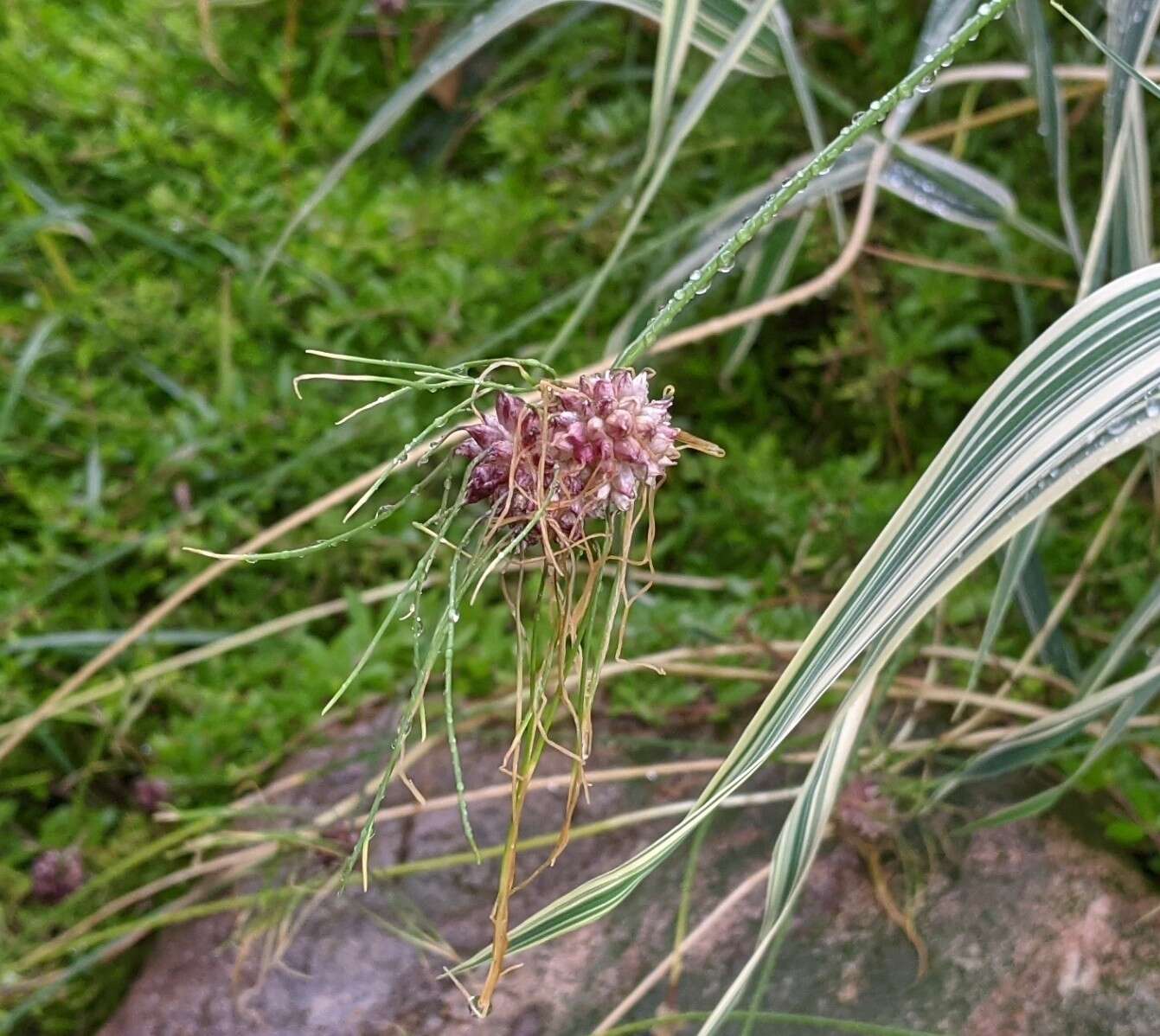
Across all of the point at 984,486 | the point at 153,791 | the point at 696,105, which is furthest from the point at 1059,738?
the point at 153,791

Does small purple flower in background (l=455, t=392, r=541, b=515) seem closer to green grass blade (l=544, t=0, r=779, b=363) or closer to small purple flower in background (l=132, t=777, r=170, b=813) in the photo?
green grass blade (l=544, t=0, r=779, b=363)

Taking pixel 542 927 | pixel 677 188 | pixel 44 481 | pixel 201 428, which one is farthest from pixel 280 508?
pixel 542 927

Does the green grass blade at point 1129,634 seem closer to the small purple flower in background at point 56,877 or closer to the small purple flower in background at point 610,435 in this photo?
the small purple flower in background at point 610,435

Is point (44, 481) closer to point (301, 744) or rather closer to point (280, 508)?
point (280, 508)

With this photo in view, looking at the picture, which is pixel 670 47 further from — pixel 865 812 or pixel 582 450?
pixel 865 812

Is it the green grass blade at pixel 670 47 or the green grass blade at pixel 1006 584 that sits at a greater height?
the green grass blade at pixel 670 47

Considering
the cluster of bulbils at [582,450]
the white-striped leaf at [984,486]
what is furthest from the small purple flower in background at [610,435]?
the white-striped leaf at [984,486]
